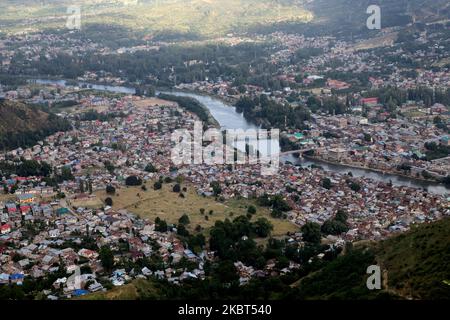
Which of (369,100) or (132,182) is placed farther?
(369,100)

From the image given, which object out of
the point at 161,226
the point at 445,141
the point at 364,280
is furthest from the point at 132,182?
the point at 445,141

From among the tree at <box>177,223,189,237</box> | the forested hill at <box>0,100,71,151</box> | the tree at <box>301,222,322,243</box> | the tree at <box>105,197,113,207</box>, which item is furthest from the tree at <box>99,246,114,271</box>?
the forested hill at <box>0,100,71,151</box>

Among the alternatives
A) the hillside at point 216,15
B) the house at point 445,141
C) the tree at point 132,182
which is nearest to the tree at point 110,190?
the tree at point 132,182

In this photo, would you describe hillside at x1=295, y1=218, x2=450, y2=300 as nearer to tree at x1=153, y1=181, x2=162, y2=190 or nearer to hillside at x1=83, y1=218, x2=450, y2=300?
hillside at x1=83, y1=218, x2=450, y2=300

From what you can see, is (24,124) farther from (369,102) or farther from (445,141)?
(445,141)
